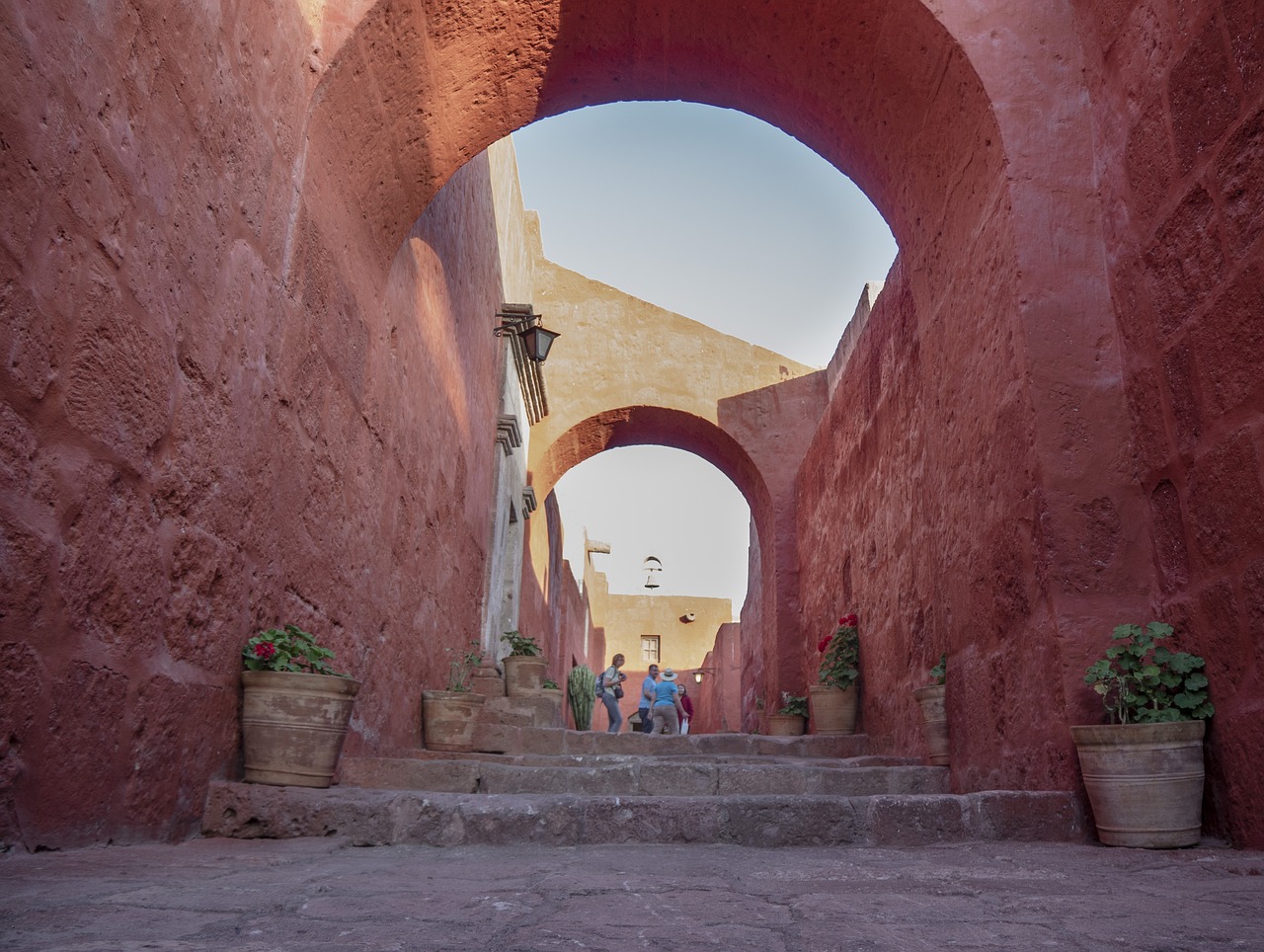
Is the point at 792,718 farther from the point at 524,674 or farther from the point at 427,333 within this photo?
the point at 427,333

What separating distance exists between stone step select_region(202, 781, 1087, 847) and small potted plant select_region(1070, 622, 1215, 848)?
0.71 feet

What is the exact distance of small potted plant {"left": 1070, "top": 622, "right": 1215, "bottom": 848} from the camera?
2.79 metres

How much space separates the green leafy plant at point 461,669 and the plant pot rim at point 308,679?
116 inches

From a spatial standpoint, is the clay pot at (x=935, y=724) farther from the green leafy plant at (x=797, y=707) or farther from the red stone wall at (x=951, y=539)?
the green leafy plant at (x=797, y=707)

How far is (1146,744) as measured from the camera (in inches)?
112

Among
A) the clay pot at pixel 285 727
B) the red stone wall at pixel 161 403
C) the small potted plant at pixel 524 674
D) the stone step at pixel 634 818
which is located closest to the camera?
the red stone wall at pixel 161 403

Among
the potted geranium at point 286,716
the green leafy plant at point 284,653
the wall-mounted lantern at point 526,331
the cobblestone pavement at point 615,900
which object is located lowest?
the cobblestone pavement at point 615,900

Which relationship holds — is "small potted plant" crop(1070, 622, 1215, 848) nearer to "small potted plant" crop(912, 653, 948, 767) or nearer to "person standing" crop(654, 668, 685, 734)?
"small potted plant" crop(912, 653, 948, 767)

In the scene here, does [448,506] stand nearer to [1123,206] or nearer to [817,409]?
[1123,206]

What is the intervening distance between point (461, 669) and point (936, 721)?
11.5ft

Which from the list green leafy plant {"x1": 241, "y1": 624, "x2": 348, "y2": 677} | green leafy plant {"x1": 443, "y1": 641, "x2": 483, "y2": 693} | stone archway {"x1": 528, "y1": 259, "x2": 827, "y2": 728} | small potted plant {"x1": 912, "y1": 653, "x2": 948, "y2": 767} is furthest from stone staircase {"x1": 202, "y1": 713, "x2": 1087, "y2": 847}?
stone archway {"x1": 528, "y1": 259, "x2": 827, "y2": 728}

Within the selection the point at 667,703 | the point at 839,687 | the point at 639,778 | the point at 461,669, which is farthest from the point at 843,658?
the point at 667,703

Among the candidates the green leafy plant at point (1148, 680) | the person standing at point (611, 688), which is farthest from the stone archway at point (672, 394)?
the green leafy plant at point (1148, 680)

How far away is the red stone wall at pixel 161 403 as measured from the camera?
2029 millimetres
